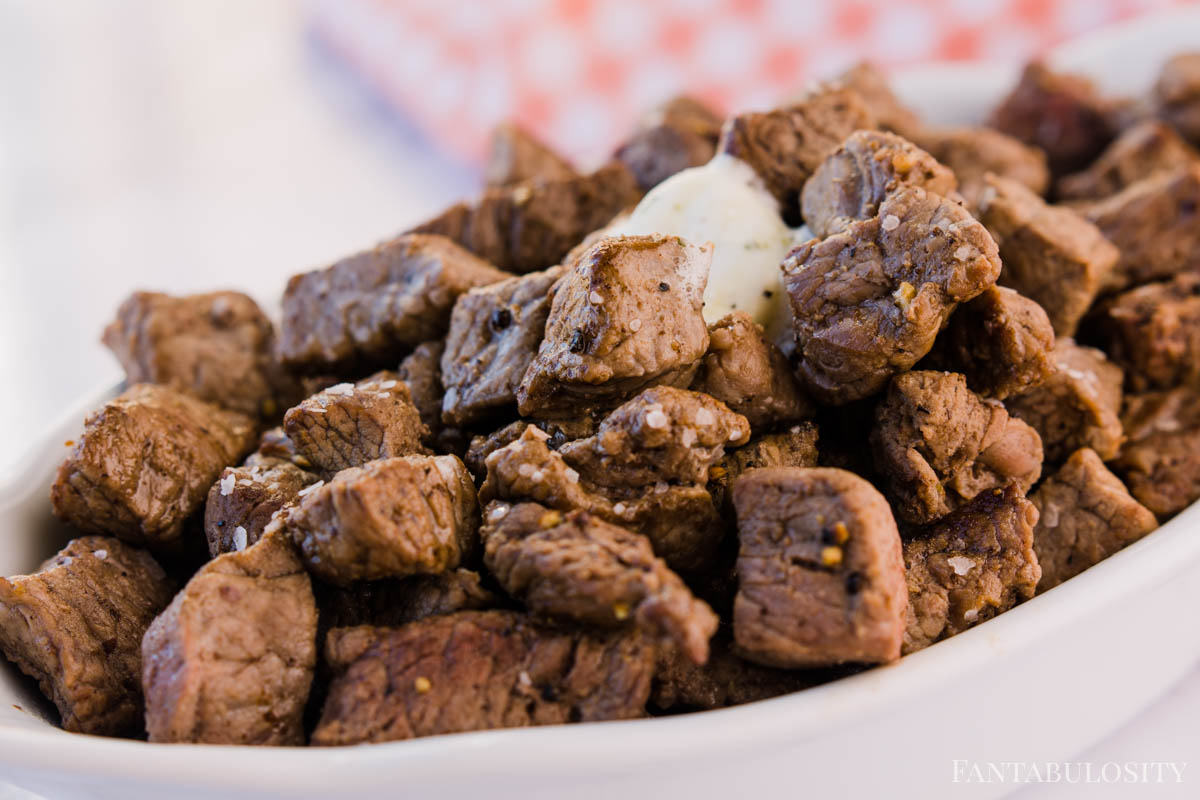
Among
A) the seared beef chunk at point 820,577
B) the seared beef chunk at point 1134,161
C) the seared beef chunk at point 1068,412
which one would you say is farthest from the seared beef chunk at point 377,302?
the seared beef chunk at point 1134,161

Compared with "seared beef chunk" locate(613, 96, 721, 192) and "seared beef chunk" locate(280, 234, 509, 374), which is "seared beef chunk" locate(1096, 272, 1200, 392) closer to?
"seared beef chunk" locate(613, 96, 721, 192)

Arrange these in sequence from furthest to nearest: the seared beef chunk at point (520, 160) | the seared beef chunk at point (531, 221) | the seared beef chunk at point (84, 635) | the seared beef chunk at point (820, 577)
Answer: the seared beef chunk at point (520, 160), the seared beef chunk at point (531, 221), the seared beef chunk at point (84, 635), the seared beef chunk at point (820, 577)

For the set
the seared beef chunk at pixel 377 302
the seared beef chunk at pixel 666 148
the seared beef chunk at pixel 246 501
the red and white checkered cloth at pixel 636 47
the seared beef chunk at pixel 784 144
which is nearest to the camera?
the seared beef chunk at pixel 246 501

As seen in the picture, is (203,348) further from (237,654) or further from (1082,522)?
(1082,522)

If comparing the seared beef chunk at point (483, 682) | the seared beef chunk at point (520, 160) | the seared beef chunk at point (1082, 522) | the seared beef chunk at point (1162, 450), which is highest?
the seared beef chunk at point (520, 160)

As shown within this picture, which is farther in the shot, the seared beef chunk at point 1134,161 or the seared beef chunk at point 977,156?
the seared beef chunk at point 1134,161

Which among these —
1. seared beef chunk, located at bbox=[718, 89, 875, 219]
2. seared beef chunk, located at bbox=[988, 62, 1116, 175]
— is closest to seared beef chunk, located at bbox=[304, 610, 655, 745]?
seared beef chunk, located at bbox=[718, 89, 875, 219]

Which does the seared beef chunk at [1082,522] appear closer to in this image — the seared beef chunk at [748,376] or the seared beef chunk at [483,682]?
the seared beef chunk at [748,376]
